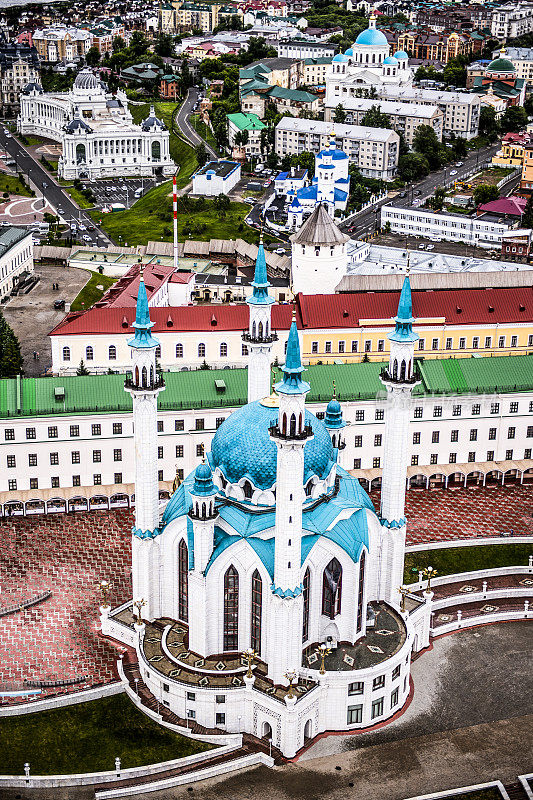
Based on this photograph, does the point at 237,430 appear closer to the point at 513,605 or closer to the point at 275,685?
the point at 275,685

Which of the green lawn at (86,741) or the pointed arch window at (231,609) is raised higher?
the pointed arch window at (231,609)

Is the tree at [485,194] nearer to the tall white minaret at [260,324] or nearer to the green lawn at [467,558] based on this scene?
the green lawn at [467,558]

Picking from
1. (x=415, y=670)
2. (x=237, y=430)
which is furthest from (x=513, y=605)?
(x=237, y=430)

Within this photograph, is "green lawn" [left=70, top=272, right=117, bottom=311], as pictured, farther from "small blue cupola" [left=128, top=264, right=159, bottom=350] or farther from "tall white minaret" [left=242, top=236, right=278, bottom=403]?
"small blue cupola" [left=128, top=264, right=159, bottom=350]

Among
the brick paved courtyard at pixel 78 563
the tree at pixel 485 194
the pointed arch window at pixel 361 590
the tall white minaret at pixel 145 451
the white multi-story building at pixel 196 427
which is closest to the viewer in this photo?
the tall white minaret at pixel 145 451

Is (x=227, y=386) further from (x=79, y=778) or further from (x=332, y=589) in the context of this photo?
(x=79, y=778)

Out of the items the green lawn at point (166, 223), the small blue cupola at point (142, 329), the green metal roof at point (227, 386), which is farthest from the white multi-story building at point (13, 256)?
the small blue cupola at point (142, 329)

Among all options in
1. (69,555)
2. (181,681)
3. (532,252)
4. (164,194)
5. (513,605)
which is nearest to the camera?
(181,681)

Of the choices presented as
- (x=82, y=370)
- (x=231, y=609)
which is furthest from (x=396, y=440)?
(x=82, y=370)
